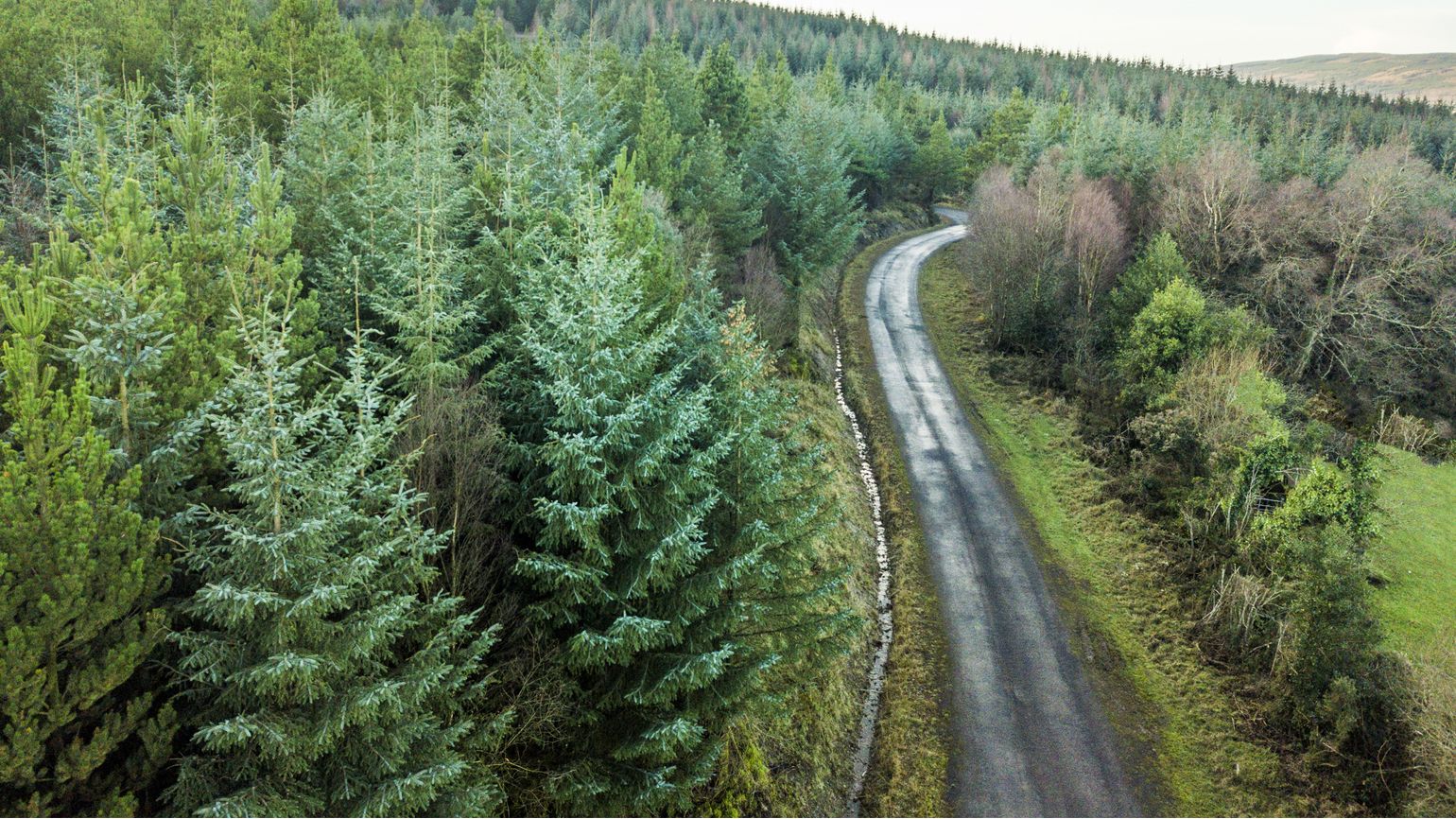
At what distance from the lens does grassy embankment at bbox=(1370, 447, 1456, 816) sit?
15.5 m

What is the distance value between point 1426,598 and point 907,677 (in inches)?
707

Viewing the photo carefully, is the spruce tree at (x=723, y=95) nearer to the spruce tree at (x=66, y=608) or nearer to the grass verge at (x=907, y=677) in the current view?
the grass verge at (x=907, y=677)

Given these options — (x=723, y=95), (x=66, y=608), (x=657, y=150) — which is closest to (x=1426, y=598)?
(x=657, y=150)

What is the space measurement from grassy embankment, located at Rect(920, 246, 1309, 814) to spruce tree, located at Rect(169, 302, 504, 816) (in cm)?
1695

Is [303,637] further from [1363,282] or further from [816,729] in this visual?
[1363,282]

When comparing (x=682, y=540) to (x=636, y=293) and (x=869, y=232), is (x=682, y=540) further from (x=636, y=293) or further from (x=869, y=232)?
(x=869, y=232)

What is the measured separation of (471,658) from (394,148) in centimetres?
1339

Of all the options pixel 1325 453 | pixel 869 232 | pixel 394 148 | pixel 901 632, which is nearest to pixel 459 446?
pixel 394 148

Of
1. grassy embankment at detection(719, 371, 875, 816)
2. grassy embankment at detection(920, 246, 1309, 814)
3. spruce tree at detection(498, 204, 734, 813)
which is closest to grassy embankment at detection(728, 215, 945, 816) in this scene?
grassy embankment at detection(719, 371, 875, 816)

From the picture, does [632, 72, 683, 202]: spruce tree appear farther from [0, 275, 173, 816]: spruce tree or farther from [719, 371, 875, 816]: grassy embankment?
[0, 275, 173, 816]: spruce tree

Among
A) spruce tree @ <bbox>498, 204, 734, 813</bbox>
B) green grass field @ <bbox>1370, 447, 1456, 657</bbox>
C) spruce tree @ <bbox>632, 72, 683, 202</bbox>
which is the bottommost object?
green grass field @ <bbox>1370, 447, 1456, 657</bbox>

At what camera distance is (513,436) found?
1459cm

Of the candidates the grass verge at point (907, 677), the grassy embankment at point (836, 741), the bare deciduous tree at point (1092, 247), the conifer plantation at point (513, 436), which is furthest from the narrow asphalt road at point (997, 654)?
the bare deciduous tree at point (1092, 247)

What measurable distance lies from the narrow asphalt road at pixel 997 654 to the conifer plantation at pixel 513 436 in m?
2.00
